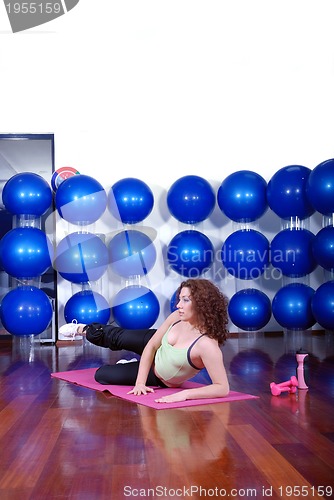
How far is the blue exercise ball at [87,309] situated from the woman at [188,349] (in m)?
1.98

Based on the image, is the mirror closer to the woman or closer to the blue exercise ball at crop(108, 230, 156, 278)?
the blue exercise ball at crop(108, 230, 156, 278)

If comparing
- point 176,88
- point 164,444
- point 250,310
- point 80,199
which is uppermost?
point 176,88

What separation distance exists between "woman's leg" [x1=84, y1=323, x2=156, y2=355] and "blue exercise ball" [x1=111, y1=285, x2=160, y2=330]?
1688 mm

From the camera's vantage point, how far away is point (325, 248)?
5566 millimetres

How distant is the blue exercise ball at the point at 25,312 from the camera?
5582mm

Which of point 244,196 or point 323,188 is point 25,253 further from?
point 323,188

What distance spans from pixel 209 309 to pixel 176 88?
385cm

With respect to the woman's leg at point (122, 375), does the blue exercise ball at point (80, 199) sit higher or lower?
higher

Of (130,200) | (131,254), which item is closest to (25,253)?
(131,254)

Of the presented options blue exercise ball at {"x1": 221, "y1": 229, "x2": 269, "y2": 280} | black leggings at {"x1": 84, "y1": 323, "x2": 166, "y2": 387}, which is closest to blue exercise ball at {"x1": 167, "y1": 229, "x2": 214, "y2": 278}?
blue exercise ball at {"x1": 221, "y1": 229, "x2": 269, "y2": 280}

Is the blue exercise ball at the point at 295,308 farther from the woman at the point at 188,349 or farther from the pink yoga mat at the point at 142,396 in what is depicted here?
the woman at the point at 188,349

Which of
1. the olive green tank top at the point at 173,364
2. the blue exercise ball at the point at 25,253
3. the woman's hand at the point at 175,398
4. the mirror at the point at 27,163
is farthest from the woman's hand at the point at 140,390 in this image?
the mirror at the point at 27,163

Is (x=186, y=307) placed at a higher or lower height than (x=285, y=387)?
higher

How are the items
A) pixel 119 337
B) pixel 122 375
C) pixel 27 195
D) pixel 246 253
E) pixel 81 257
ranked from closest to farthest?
1. pixel 122 375
2. pixel 119 337
3. pixel 27 195
4. pixel 81 257
5. pixel 246 253
